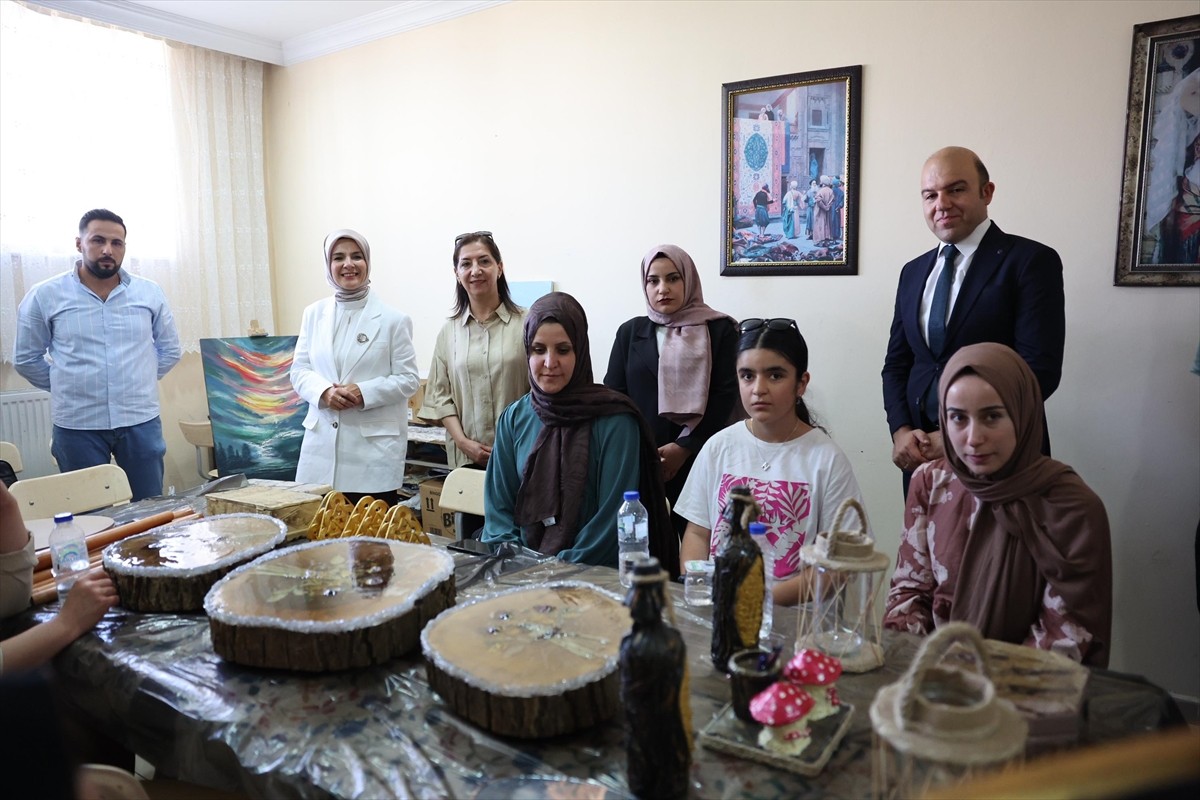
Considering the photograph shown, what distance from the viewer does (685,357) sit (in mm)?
2832

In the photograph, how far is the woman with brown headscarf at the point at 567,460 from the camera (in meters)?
2.12

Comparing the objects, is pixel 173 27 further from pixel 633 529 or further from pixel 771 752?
pixel 771 752

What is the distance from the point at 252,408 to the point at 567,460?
10.0 ft

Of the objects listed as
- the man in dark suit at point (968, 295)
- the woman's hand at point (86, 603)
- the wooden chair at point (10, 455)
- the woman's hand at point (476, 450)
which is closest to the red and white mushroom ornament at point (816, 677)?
the woman's hand at point (86, 603)

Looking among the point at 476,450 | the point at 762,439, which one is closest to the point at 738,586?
the point at 762,439

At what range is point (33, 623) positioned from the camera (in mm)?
1656

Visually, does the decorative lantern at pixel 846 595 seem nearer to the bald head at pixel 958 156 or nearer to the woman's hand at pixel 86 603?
the woman's hand at pixel 86 603

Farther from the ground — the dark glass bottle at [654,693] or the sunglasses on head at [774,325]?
the sunglasses on head at [774,325]

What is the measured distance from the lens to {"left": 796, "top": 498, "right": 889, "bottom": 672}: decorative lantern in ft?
3.94

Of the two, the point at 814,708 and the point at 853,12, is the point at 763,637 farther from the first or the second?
the point at 853,12

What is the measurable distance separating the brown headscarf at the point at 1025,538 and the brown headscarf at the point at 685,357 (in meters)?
1.20

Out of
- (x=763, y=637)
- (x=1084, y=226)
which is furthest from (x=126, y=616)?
(x=1084, y=226)

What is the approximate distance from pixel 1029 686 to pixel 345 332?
2.82 m

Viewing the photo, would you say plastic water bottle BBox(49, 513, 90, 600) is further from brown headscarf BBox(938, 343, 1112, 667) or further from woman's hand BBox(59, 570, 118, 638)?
brown headscarf BBox(938, 343, 1112, 667)
